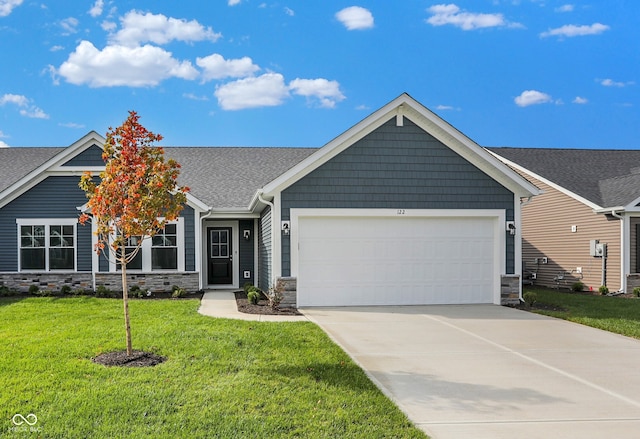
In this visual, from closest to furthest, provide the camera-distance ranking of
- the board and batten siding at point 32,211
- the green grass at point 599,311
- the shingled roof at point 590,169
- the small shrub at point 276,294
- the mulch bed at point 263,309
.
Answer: the green grass at point 599,311 → the mulch bed at point 263,309 → the small shrub at point 276,294 → the board and batten siding at point 32,211 → the shingled roof at point 590,169

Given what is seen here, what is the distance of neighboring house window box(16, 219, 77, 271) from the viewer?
16.9 m

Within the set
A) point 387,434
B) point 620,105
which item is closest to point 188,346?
point 387,434

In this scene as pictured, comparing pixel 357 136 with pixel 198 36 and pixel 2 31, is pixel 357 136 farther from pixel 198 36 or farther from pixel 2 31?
pixel 2 31

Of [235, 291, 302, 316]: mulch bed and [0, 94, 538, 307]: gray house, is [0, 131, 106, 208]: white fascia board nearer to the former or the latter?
[0, 94, 538, 307]: gray house

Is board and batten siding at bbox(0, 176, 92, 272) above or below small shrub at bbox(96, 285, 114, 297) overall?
above

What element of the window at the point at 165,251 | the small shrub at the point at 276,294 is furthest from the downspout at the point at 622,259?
the window at the point at 165,251

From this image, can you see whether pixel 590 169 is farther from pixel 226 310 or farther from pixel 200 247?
pixel 226 310

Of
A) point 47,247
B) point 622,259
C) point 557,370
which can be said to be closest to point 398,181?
point 557,370

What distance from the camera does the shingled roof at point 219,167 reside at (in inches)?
720

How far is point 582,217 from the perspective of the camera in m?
19.3

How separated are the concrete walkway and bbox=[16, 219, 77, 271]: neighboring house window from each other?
458 cm

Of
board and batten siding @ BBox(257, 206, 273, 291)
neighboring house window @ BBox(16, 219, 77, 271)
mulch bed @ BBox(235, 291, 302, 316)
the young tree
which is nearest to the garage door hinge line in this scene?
mulch bed @ BBox(235, 291, 302, 316)

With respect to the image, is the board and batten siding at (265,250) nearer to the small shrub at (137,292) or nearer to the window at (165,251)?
the window at (165,251)

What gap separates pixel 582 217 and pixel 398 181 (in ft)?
29.1
